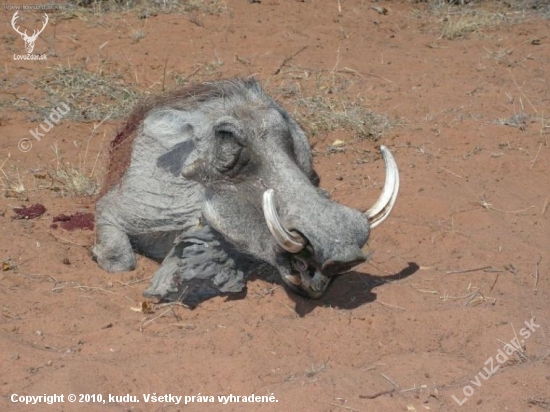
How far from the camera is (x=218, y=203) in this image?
15.7ft

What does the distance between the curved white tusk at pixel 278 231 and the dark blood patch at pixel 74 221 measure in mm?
1777

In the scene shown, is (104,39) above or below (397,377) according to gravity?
below

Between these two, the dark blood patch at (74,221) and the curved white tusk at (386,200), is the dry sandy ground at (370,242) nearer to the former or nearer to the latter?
the dark blood patch at (74,221)

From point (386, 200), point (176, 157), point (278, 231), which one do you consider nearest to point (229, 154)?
point (176, 157)

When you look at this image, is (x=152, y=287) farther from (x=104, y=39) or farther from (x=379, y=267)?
(x=104, y=39)

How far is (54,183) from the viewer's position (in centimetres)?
620

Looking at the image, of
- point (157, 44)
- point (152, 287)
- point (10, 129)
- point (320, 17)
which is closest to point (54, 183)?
point (10, 129)

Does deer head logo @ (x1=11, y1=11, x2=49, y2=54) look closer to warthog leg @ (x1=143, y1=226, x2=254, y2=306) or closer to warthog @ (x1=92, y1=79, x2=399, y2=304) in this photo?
warthog @ (x1=92, y1=79, x2=399, y2=304)

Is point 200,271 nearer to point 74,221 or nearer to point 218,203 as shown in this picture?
point 218,203

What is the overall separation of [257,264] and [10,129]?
10.3 feet

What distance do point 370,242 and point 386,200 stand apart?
738mm

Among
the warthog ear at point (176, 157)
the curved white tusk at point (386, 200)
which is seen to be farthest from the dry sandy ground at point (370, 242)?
→ the warthog ear at point (176, 157)

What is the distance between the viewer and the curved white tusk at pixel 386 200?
464 cm

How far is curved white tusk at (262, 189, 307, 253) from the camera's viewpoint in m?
4.16
